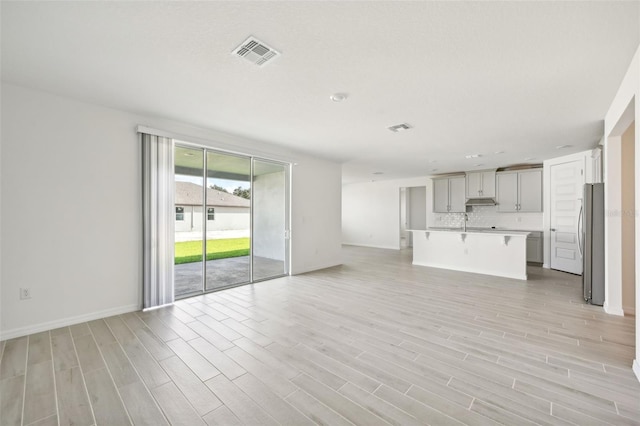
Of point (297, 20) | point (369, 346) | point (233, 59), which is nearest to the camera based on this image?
point (297, 20)

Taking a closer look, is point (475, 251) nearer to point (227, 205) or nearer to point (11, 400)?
point (227, 205)

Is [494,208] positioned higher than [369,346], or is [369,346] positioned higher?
[494,208]

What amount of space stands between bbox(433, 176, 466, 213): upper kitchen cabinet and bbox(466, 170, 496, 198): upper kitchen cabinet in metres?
0.20

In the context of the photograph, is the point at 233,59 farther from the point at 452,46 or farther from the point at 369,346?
the point at 369,346

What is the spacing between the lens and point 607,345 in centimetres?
261

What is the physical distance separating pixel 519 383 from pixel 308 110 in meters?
3.42

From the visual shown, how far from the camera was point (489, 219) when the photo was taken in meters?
8.15

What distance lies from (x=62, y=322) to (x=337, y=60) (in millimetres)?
4097

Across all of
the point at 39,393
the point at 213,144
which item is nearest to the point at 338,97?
the point at 213,144

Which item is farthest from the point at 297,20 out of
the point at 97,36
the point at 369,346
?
the point at 369,346

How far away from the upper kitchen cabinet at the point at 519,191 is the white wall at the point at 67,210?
8.21m

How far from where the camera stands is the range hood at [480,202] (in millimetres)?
7705

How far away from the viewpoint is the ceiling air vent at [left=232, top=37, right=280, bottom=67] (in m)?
2.06

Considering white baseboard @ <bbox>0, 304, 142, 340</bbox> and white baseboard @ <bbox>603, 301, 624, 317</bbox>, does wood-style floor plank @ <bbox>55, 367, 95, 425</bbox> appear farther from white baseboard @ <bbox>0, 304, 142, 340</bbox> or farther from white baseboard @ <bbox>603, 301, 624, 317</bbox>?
white baseboard @ <bbox>603, 301, 624, 317</bbox>
